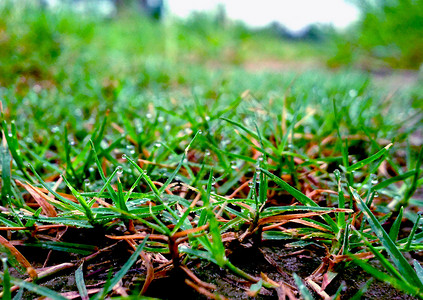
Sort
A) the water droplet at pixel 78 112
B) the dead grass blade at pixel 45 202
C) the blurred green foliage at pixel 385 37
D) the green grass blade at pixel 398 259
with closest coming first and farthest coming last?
1. the green grass blade at pixel 398 259
2. the dead grass blade at pixel 45 202
3. the water droplet at pixel 78 112
4. the blurred green foliage at pixel 385 37

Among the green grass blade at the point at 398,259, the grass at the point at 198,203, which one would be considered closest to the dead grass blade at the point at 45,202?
the grass at the point at 198,203

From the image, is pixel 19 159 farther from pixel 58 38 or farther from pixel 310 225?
pixel 58 38

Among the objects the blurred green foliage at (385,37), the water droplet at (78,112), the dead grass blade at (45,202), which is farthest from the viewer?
the blurred green foliage at (385,37)

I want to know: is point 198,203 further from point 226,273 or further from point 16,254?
point 16,254

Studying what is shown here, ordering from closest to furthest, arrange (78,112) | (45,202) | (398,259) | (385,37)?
(398,259) < (45,202) < (78,112) < (385,37)

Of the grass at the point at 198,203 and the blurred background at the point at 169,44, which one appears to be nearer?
the grass at the point at 198,203

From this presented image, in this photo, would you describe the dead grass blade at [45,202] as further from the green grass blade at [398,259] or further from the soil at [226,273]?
the green grass blade at [398,259]

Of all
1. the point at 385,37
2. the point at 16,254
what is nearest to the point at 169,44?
the point at 385,37

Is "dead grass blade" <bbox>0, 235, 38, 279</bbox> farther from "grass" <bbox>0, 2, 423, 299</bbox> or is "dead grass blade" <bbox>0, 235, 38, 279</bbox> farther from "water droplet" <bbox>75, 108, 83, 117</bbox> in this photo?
"water droplet" <bbox>75, 108, 83, 117</bbox>

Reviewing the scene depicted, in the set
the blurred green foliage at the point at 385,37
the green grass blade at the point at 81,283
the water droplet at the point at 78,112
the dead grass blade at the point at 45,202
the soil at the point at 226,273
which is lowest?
the soil at the point at 226,273

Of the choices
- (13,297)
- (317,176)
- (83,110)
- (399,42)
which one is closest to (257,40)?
(399,42)

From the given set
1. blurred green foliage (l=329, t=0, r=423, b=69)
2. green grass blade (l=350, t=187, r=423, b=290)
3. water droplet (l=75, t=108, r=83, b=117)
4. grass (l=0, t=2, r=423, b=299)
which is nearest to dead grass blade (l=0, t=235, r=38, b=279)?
grass (l=0, t=2, r=423, b=299)
